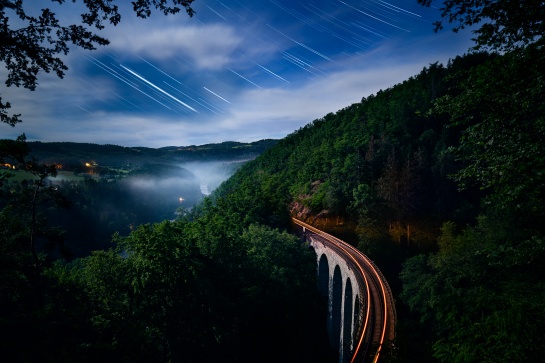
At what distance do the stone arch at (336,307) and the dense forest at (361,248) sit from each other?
1.82m

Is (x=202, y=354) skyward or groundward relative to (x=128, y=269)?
groundward

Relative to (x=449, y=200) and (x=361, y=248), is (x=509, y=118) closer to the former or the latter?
(x=361, y=248)

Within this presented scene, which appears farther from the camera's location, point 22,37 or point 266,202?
point 266,202

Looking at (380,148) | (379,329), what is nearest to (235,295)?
(379,329)

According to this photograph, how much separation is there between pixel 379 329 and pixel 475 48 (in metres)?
15.3

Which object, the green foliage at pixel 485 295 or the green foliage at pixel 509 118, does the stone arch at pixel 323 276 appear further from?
the green foliage at pixel 509 118

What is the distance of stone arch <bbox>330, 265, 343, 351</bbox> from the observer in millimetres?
29188

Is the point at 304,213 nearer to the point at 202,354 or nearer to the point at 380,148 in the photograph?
the point at 380,148

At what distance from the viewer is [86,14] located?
5.23 metres

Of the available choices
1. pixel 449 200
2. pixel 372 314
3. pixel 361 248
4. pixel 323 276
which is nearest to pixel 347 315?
pixel 372 314

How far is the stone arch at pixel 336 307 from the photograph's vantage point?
29188 millimetres

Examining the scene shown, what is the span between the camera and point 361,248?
126ft

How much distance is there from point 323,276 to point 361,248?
683 centimetres

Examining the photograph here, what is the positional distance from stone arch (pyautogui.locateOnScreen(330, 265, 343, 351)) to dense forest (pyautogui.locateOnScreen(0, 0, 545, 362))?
1824 mm
